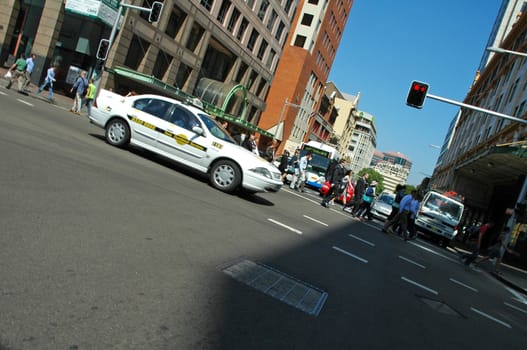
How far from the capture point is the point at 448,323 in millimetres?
5449

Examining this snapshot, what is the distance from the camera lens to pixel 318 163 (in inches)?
1089

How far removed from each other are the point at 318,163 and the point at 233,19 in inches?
602

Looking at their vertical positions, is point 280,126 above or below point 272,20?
below

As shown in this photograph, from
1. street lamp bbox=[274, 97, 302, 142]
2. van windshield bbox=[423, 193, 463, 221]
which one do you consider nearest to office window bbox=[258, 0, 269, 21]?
street lamp bbox=[274, 97, 302, 142]

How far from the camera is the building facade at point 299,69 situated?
57.6 metres

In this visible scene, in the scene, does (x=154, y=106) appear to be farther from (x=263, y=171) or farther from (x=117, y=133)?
(x=263, y=171)

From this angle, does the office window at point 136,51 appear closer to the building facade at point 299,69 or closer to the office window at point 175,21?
the office window at point 175,21

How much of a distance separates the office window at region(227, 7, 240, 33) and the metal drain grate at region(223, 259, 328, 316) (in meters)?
32.3

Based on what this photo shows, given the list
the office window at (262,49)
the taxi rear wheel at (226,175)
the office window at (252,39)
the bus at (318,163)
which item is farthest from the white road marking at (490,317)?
the office window at (262,49)

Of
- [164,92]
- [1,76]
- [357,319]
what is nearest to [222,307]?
[357,319]

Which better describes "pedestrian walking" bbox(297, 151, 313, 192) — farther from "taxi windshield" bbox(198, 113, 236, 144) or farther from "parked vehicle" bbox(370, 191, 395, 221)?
"taxi windshield" bbox(198, 113, 236, 144)

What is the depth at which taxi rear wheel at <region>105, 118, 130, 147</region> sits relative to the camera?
1083 centimetres

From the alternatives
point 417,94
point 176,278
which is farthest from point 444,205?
point 176,278

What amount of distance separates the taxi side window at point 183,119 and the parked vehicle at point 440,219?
13802mm
